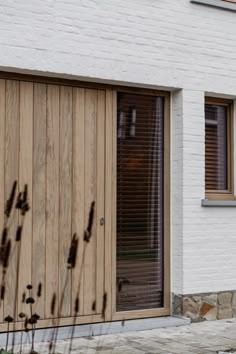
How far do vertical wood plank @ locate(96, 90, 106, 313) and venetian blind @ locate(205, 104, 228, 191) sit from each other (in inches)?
60.3

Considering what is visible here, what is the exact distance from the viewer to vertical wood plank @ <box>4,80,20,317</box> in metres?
6.36

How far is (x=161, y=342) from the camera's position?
636cm

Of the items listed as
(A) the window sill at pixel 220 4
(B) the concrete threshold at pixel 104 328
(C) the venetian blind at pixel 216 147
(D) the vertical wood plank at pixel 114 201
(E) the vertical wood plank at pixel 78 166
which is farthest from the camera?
(C) the venetian blind at pixel 216 147

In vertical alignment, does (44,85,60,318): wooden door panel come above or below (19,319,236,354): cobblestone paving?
above

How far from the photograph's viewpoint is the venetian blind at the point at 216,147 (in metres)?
7.99

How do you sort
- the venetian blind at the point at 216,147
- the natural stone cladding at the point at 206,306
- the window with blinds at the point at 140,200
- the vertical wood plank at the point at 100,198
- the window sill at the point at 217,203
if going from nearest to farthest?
the vertical wood plank at the point at 100,198, the window with blinds at the point at 140,200, the natural stone cladding at the point at 206,306, the window sill at the point at 217,203, the venetian blind at the point at 216,147

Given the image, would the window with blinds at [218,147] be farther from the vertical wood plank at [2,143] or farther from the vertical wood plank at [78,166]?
the vertical wood plank at [2,143]

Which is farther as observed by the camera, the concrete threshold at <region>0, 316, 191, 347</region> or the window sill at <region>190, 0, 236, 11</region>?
the window sill at <region>190, 0, 236, 11</region>

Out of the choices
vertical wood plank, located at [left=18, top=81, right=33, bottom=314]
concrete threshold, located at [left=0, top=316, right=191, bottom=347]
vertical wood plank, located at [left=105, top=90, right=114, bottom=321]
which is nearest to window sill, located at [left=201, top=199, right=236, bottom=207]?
vertical wood plank, located at [left=105, top=90, right=114, bottom=321]

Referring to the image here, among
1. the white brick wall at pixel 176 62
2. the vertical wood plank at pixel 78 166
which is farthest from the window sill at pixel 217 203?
the vertical wood plank at pixel 78 166

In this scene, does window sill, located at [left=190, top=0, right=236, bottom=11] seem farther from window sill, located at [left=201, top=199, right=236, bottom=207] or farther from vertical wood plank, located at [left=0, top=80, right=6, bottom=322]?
vertical wood plank, located at [left=0, top=80, right=6, bottom=322]

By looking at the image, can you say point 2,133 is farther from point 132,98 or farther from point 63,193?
point 132,98

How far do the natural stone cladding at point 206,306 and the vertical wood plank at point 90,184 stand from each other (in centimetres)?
110

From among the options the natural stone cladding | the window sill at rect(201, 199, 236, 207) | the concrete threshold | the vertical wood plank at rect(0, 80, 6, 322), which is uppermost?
the vertical wood plank at rect(0, 80, 6, 322)
